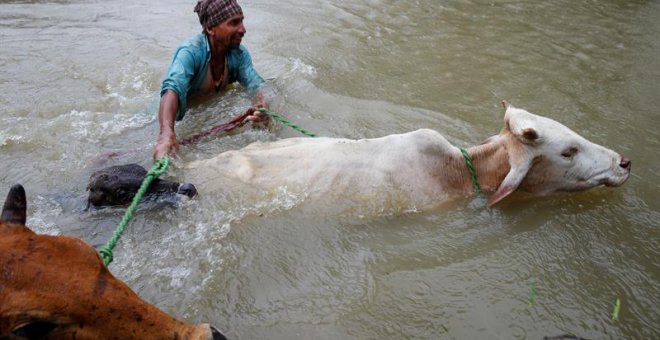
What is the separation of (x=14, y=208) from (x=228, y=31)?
124 inches

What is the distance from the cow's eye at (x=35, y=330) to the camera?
64.6 inches

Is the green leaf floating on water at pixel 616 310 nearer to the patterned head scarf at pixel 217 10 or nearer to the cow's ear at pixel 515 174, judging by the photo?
the cow's ear at pixel 515 174

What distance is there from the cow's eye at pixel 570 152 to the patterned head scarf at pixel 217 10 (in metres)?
3.00

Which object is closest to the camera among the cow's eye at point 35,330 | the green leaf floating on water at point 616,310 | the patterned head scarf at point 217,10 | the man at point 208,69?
the cow's eye at point 35,330

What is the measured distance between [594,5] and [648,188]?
647 centimetres

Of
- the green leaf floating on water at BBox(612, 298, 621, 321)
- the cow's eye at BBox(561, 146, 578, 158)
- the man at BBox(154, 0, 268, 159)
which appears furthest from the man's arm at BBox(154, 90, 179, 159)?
the green leaf floating on water at BBox(612, 298, 621, 321)

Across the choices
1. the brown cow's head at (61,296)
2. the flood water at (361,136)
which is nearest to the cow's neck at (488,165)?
the flood water at (361,136)

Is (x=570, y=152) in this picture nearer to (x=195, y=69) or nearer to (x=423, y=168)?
(x=423, y=168)

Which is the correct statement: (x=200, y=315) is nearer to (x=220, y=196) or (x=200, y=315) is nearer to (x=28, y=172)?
(x=220, y=196)

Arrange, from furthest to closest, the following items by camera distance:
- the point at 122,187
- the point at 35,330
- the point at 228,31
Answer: the point at 228,31
the point at 122,187
the point at 35,330

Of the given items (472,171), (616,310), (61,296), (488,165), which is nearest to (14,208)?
(61,296)

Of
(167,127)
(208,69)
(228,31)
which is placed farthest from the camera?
(208,69)

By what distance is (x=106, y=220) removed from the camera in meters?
3.45

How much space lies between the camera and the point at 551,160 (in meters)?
3.53
